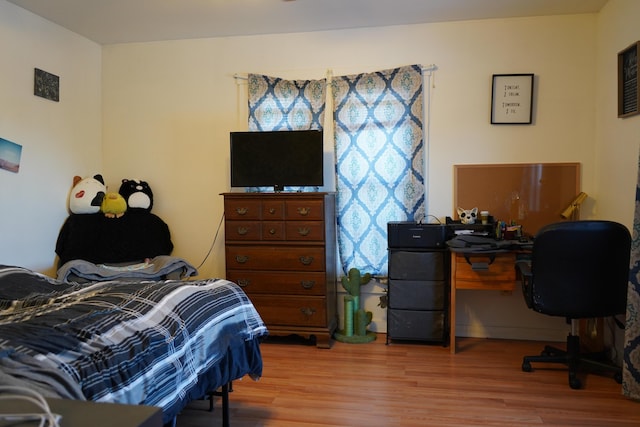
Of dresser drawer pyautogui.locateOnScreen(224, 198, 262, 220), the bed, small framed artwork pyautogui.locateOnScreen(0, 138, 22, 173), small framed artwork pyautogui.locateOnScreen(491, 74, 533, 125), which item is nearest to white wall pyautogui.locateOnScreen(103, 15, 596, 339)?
small framed artwork pyautogui.locateOnScreen(491, 74, 533, 125)

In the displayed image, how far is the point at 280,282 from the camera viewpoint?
12.1 ft

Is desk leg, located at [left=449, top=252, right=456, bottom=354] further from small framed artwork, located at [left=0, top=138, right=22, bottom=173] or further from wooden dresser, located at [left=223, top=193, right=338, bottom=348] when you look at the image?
small framed artwork, located at [left=0, top=138, right=22, bottom=173]

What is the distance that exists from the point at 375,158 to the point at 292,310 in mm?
1370

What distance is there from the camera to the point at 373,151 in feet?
13.0

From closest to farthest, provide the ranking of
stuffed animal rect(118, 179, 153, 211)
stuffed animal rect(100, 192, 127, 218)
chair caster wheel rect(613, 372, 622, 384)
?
1. chair caster wheel rect(613, 372, 622, 384)
2. stuffed animal rect(100, 192, 127, 218)
3. stuffed animal rect(118, 179, 153, 211)

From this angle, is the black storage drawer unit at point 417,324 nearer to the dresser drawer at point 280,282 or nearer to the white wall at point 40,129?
the dresser drawer at point 280,282

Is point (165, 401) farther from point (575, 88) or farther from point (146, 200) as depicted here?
point (575, 88)

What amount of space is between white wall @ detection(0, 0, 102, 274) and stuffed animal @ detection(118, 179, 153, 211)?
38 centimetres

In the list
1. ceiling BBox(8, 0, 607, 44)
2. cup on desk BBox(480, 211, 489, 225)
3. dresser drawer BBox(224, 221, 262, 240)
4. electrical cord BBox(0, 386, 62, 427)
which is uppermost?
ceiling BBox(8, 0, 607, 44)

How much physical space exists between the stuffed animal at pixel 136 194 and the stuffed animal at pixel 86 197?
206 mm

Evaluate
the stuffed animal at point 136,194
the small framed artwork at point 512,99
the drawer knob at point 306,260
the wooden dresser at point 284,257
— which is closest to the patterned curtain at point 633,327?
the small framed artwork at point 512,99

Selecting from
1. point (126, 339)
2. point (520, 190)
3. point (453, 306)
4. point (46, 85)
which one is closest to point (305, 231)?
point (453, 306)

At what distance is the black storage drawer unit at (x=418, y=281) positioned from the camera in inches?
143

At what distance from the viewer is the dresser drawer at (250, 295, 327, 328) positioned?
3641 millimetres
